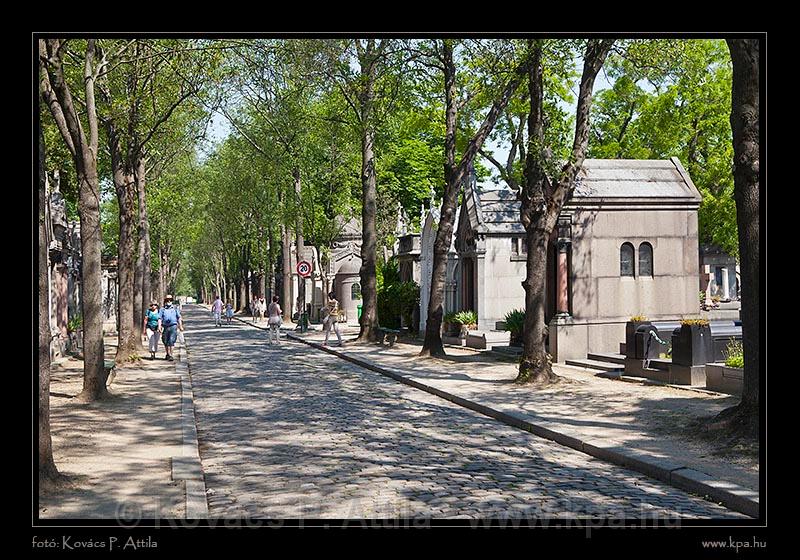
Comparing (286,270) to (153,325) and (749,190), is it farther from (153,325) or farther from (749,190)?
(749,190)

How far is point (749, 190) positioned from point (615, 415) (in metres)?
4.41

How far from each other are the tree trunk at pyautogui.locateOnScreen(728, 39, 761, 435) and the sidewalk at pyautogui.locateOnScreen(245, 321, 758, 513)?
0.97m

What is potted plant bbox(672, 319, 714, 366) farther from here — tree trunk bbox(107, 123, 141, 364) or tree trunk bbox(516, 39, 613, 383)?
tree trunk bbox(107, 123, 141, 364)

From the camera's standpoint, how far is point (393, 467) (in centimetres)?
996

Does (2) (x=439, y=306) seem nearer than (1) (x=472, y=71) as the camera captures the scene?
No

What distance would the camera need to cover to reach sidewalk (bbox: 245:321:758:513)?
30.2ft

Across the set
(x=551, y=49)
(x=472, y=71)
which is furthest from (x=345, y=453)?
(x=472, y=71)

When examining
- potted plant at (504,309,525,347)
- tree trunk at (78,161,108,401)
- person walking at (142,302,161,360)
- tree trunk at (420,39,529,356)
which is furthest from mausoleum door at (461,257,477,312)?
tree trunk at (78,161,108,401)

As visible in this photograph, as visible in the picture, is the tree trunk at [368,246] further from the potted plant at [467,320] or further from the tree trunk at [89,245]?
Result: the tree trunk at [89,245]

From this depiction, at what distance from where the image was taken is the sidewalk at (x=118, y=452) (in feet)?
26.0

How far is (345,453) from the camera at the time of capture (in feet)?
35.9

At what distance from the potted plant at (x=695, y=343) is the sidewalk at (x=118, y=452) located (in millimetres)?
9170
